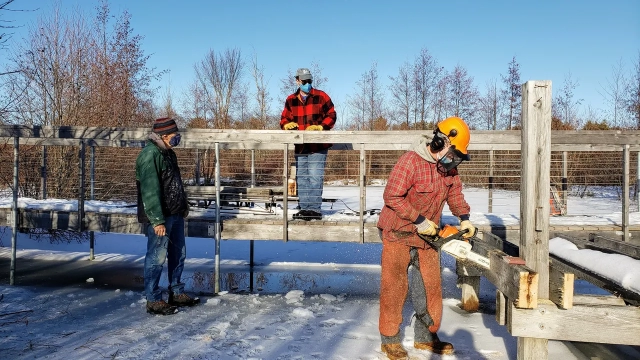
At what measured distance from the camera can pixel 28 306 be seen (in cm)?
520

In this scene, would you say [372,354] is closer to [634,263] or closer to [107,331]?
[634,263]

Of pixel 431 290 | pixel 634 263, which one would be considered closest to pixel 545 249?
pixel 634 263

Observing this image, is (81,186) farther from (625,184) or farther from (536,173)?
(625,184)

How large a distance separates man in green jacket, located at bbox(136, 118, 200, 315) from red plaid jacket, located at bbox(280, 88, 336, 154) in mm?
1862

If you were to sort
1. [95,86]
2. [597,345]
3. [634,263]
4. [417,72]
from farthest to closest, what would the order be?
[417,72] → [95,86] → [597,345] → [634,263]

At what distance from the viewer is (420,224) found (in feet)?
12.0

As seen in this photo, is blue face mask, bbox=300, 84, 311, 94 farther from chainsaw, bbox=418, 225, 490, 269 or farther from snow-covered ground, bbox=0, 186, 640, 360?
chainsaw, bbox=418, 225, 490, 269

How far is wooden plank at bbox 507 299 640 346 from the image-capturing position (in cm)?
286

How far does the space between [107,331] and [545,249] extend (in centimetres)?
359

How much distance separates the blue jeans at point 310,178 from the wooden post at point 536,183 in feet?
11.1

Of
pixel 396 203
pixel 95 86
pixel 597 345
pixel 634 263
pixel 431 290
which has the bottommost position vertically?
pixel 597 345

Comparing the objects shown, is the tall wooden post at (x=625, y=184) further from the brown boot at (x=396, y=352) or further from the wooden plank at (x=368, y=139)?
the brown boot at (x=396, y=352)

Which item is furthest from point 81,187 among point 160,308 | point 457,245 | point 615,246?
point 615,246

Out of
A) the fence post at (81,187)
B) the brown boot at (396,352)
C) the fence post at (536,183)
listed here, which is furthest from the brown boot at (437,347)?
the fence post at (81,187)
